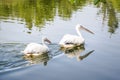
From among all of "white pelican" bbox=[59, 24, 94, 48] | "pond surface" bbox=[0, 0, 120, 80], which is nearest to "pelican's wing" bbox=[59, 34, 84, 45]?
"white pelican" bbox=[59, 24, 94, 48]

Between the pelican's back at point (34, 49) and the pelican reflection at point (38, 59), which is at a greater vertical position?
the pelican's back at point (34, 49)

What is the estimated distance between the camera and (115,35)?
2017 cm

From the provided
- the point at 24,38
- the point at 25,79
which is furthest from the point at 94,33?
the point at 25,79

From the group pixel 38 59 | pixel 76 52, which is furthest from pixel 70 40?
pixel 38 59

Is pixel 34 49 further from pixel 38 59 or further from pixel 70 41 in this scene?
pixel 70 41

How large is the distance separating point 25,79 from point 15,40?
20.2 ft

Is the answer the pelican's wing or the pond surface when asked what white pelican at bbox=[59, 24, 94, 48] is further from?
the pond surface

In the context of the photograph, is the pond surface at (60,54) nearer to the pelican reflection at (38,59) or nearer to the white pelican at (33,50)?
the pelican reflection at (38,59)

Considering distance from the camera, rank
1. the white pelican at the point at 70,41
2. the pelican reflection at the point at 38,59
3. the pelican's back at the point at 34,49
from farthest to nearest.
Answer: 1. the white pelican at the point at 70,41
2. the pelican's back at the point at 34,49
3. the pelican reflection at the point at 38,59

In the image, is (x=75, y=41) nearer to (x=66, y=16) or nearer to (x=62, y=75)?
(x=62, y=75)

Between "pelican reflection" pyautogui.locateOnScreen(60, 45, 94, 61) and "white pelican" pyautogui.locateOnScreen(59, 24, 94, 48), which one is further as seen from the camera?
"white pelican" pyautogui.locateOnScreen(59, 24, 94, 48)

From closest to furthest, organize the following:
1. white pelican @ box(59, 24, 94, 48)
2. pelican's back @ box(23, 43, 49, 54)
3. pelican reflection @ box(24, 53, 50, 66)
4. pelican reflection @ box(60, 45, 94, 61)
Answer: pelican reflection @ box(24, 53, 50, 66)
pelican's back @ box(23, 43, 49, 54)
pelican reflection @ box(60, 45, 94, 61)
white pelican @ box(59, 24, 94, 48)

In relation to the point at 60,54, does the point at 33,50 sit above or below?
above

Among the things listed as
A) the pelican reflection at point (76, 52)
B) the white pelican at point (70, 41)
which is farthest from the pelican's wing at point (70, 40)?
the pelican reflection at point (76, 52)
